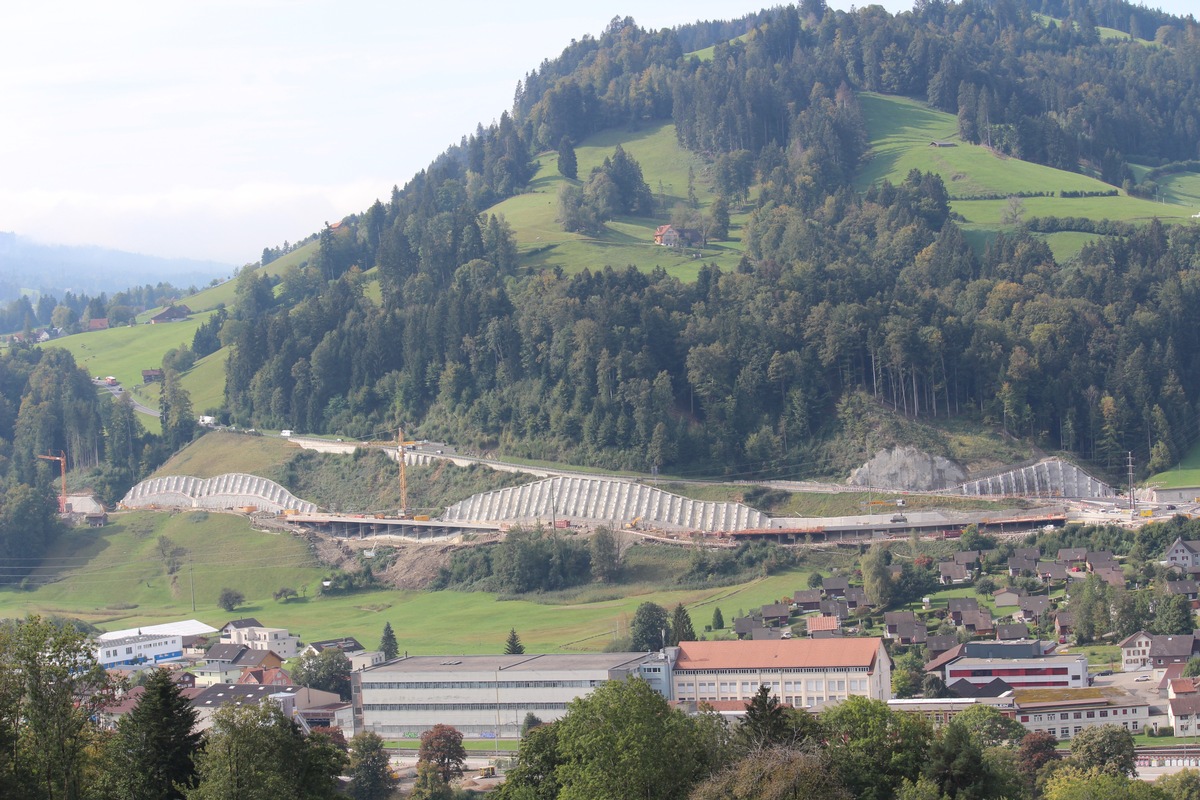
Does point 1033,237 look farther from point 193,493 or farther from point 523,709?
point 523,709

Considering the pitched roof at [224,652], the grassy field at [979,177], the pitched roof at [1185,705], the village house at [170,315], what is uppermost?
the grassy field at [979,177]

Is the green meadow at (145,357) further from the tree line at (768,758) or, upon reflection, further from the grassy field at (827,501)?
the tree line at (768,758)

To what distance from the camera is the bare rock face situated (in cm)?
8888

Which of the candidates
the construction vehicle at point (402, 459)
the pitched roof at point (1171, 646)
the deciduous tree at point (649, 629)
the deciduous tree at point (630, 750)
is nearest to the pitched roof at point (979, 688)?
the pitched roof at point (1171, 646)

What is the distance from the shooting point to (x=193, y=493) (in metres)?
106

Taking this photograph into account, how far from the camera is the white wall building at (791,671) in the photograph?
189 feet

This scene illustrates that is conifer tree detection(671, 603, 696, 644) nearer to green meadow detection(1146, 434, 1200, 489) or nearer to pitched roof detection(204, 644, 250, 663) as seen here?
pitched roof detection(204, 644, 250, 663)

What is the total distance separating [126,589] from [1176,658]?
2235 inches

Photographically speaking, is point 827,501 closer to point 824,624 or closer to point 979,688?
point 824,624

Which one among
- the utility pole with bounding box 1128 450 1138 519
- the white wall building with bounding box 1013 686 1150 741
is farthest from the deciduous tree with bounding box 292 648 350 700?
the utility pole with bounding box 1128 450 1138 519

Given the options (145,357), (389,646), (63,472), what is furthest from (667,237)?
(389,646)

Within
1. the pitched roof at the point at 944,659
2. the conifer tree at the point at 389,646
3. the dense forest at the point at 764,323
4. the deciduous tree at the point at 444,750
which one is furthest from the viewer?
the dense forest at the point at 764,323

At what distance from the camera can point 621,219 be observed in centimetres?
13475

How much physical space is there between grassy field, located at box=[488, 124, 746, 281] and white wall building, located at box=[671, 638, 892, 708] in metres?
58.8
